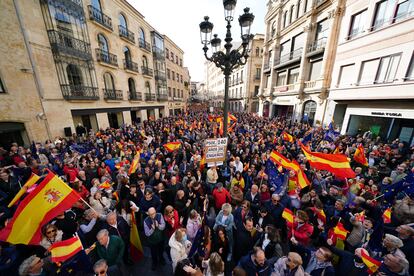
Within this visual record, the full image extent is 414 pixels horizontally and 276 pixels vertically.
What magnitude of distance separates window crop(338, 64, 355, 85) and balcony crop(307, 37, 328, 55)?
3.32 meters

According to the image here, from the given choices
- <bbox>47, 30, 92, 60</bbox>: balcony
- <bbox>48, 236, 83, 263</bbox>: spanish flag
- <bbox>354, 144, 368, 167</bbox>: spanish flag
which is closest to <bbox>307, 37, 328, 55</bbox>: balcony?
<bbox>354, 144, 368, 167</bbox>: spanish flag

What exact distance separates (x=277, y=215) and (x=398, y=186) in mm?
3515

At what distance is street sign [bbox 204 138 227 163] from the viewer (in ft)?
18.3

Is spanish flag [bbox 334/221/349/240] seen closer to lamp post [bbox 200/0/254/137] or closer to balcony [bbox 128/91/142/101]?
lamp post [bbox 200/0/254/137]

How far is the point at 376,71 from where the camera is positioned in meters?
10.8

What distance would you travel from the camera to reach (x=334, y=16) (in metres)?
13.7

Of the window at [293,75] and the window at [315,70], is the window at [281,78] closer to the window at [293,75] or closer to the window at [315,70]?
the window at [293,75]

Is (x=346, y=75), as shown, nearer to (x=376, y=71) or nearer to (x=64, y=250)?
(x=376, y=71)

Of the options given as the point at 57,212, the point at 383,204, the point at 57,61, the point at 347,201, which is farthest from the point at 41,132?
the point at 383,204

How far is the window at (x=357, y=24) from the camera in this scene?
11876 millimetres

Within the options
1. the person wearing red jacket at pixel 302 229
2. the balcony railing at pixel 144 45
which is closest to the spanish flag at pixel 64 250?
the person wearing red jacket at pixel 302 229

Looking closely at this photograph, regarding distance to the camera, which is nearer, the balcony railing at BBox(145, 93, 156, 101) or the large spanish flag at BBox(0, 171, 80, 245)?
the large spanish flag at BBox(0, 171, 80, 245)

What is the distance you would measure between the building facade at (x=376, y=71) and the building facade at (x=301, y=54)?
1003mm

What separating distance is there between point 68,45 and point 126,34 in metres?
7.86
